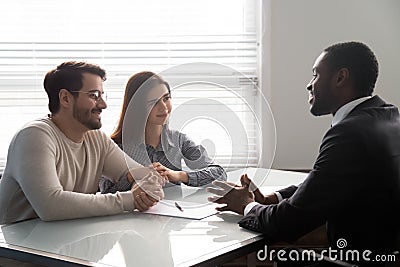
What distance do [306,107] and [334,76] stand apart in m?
1.21

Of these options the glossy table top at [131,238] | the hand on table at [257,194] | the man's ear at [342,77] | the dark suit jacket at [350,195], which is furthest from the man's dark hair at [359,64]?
the glossy table top at [131,238]

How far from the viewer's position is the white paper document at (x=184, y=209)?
6.27ft

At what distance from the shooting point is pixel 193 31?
3139 millimetres

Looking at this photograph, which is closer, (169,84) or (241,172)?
(169,84)

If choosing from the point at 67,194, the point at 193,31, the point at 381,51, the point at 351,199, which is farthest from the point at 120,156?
the point at 381,51

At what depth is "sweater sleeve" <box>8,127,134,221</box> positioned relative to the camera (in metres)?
1.83

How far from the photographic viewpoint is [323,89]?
79.0 inches

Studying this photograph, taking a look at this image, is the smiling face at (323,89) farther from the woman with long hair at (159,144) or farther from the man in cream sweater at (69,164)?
the man in cream sweater at (69,164)

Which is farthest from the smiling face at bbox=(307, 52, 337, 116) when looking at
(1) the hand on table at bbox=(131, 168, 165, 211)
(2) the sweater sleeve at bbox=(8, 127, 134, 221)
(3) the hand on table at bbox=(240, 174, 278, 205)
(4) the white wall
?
(4) the white wall

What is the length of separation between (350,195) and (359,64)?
454mm

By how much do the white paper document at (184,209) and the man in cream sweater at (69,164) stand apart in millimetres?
39

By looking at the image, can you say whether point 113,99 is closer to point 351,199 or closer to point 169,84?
point 169,84

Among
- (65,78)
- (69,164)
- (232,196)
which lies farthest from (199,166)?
(65,78)

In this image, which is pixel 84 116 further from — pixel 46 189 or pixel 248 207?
pixel 248 207
